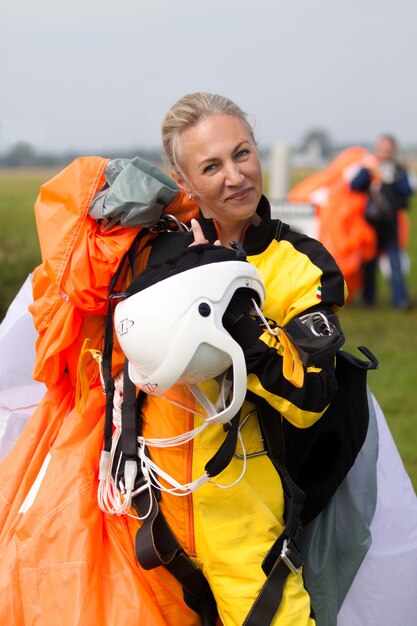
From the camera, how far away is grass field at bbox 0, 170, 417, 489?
6309 millimetres

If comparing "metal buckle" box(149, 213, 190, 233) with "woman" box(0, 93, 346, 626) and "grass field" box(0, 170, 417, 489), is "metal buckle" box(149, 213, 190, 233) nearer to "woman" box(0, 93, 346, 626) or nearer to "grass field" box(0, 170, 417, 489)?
"woman" box(0, 93, 346, 626)

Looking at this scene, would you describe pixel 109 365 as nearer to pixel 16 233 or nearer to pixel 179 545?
pixel 179 545

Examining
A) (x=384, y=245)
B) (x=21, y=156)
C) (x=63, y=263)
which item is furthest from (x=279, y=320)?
(x=384, y=245)

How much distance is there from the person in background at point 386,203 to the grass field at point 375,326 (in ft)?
0.94

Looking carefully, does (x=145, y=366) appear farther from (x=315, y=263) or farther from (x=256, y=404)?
(x=315, y=263)

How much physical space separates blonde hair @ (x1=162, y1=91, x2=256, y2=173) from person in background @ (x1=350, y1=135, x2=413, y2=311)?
8.35 metres

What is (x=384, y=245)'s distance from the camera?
36.5ft

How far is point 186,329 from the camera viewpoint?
2146 mm

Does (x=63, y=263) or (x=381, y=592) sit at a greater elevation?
A: (x=63, y=263)

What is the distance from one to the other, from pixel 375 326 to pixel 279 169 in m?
3.18

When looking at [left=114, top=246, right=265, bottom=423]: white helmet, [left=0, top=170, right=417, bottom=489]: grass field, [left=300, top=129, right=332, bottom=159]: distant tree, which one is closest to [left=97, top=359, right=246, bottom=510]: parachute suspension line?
[left=114, top=246, right=265, bottom=423]: white helmet

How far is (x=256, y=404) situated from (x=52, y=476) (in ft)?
2.06

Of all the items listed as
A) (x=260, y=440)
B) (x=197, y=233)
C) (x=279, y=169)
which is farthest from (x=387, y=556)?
(x=279, y=169)

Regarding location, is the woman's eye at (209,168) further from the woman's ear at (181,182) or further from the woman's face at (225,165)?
the woman's ear at (181,182)
